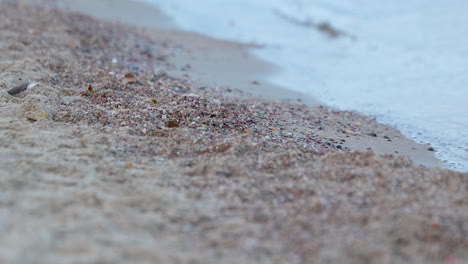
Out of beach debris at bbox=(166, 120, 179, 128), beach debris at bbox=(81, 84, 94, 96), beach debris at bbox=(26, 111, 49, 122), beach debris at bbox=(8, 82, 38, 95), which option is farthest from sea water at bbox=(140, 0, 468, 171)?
beach debris at bbox=(8, 82, 38, 95)

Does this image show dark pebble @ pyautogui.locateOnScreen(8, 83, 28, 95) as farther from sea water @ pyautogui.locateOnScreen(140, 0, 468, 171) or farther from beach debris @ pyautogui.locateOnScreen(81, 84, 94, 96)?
sea water @ pyautogui.locateOnScreen(140, 0, 468, 171)

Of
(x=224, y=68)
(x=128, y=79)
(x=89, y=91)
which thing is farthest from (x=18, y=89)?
(x=224, y=68)

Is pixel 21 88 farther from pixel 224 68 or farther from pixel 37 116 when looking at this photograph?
pixel 224 68

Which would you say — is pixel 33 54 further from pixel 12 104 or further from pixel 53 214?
pixel 53 214

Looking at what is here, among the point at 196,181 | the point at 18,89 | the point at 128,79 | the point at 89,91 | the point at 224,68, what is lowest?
the point at 196,181

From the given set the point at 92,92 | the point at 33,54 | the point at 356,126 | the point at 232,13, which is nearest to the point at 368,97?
the point at 356,126

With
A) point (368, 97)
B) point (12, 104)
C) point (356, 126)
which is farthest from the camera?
point (368, 97)

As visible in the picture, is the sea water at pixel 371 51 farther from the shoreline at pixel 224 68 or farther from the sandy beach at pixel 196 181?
the sandy beach at pixel 196 181

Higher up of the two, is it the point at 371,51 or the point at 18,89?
the point at 371,51
